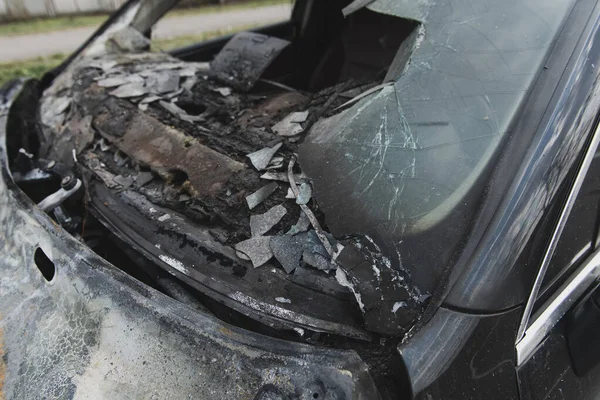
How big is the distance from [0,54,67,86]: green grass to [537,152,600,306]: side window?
18.6ft

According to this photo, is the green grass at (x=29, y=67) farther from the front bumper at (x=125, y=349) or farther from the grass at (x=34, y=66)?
the front bumper at (x=125, y=349)

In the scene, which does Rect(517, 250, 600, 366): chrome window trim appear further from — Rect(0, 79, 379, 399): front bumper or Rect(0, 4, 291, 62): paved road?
Rect(0, 4, 291, 62): paved road

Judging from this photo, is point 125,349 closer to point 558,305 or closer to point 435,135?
point 435,135

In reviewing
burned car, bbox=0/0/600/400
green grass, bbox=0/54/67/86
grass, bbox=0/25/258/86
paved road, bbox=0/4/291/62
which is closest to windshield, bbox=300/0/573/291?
burned car, bbox=0/0/600/400

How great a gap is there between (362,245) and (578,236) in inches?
23.9

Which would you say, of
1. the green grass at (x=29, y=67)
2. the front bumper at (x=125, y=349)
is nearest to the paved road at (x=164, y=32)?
the green grass at (x=29, y=67)

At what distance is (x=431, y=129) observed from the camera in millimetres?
1349

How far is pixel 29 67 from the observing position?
19.4ft

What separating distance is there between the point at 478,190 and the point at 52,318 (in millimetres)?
1207

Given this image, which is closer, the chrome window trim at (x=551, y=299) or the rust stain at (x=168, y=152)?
the chrome window trim at (x=551, y=299)

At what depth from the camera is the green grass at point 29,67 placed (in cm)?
551

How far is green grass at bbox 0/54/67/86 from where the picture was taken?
18.1 feet

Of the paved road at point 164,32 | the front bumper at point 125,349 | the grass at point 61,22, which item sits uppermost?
the front bumper at point 125,349

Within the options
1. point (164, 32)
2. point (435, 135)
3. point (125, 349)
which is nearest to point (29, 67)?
point (164, 32)
